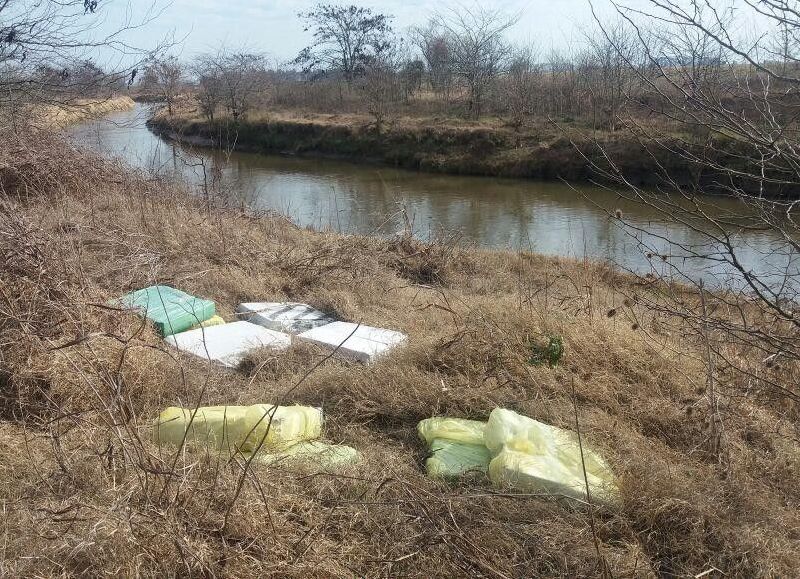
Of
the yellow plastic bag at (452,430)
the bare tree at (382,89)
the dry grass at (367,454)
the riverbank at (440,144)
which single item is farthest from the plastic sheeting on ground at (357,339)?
the bare tree at (382,89)

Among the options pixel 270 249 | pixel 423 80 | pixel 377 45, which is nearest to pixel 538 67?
pixel 423 80

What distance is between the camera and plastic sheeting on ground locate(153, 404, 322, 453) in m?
2.61

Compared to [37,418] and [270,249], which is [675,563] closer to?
[37,418]

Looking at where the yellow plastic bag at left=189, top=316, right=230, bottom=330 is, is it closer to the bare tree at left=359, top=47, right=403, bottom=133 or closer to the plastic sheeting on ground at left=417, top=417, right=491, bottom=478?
the plastic sheeting on ground at left=417, top=417, right=491, bottom=478

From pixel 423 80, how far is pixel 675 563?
3294 cm

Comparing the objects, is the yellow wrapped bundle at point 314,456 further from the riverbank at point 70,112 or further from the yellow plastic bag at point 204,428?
the riverbank at point 70,112

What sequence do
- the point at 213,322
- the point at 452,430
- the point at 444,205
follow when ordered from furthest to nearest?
the point at 444,205
the point at 213,322
the point at 452,430

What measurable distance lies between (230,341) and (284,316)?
0.73m

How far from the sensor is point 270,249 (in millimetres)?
6457

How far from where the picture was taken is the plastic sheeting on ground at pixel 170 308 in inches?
151

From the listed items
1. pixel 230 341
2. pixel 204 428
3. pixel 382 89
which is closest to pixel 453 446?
pixel 204 428

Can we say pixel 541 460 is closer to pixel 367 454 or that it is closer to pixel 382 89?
pixel 367 454

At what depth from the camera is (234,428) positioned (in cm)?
266

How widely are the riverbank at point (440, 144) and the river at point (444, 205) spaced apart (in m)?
0.86
